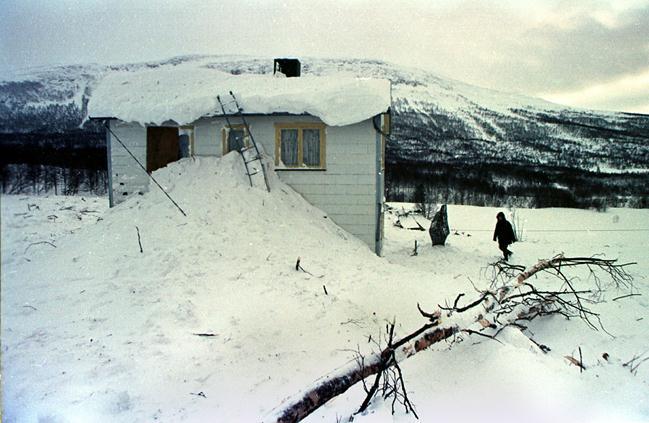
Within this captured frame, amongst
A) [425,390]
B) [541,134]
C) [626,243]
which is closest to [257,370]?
[425,390]

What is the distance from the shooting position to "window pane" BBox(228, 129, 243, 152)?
407 inches

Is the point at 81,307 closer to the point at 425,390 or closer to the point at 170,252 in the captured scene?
the point at 170,252

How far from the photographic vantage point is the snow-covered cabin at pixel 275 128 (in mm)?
9672

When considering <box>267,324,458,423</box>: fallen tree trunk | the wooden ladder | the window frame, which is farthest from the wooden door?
<box>267,324,458,423</box>: fallen tree trunk

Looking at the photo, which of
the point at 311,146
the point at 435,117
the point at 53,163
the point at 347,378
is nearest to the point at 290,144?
the point at 311,146

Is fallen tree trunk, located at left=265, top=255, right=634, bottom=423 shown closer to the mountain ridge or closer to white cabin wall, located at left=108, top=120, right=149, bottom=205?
the mountain ridge

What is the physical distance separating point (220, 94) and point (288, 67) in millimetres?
2979

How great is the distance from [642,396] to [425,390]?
1.93 metres

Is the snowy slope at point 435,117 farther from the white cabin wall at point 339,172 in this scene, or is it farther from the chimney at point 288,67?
the white cabin wall at point 339,172

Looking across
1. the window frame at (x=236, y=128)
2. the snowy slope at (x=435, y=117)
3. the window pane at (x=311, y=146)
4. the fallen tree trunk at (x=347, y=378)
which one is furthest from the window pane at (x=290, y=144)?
the fallen tree trunk at (x=347, y=378)

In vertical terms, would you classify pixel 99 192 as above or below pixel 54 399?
above

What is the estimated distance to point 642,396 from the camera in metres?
3.70

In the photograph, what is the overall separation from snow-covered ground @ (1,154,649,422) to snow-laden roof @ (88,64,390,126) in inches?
57.0

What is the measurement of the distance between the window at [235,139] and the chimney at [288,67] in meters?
2.79
